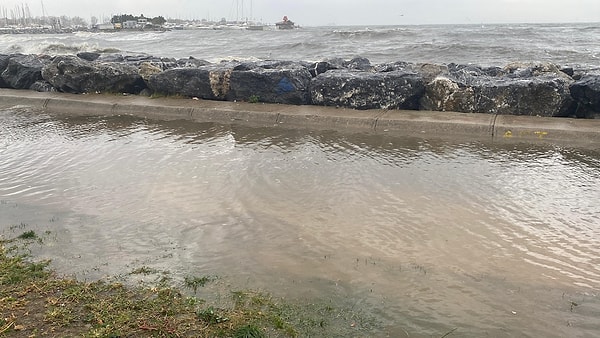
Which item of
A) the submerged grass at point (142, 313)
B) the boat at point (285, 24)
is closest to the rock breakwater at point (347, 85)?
the submerged grass at point (142, 313)

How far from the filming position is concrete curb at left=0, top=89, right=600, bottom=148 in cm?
689

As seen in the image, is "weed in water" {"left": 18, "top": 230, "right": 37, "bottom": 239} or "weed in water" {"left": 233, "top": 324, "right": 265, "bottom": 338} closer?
"weed in water" {"left": 233, "top": 324, "right": 265, "bottom": 338}

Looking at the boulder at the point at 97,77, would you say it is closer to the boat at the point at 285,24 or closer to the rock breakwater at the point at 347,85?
the rock breakwater at the point at 347,85

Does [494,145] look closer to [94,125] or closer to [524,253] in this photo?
[524,253]

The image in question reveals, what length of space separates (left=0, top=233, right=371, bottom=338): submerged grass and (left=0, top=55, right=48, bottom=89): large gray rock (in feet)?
31.3

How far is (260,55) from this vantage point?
88.6ft

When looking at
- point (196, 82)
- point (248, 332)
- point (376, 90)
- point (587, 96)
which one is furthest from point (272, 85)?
point (248, 332)

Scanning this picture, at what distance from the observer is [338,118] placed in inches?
311

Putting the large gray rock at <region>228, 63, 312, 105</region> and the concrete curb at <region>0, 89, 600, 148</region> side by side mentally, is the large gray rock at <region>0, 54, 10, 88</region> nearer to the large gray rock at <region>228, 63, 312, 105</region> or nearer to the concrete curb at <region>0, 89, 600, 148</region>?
the concrete curb at <region>0, 89, 600, 148</region>

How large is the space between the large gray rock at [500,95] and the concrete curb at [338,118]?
24 centimetres

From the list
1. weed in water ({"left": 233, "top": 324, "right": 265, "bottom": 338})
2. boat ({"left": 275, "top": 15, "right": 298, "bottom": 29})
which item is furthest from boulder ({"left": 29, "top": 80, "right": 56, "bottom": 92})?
boat ({"left": 275, "top": 15, "right": 298, "bottom": 29})

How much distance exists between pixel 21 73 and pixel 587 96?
11552 mm

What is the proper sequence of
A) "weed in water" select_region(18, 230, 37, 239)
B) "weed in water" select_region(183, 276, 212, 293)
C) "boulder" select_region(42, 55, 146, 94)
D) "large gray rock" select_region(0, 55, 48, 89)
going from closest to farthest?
"weed in water" select_region(183, 276, 212, 293) < "weed in water" select_region(18, 230, 37, 239) < "boulder" select_region(42, 55, 146, 94) < "large gray rock" select_region(0, 55, 48, 89)

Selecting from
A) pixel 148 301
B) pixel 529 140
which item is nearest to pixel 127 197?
pixel 148 301
